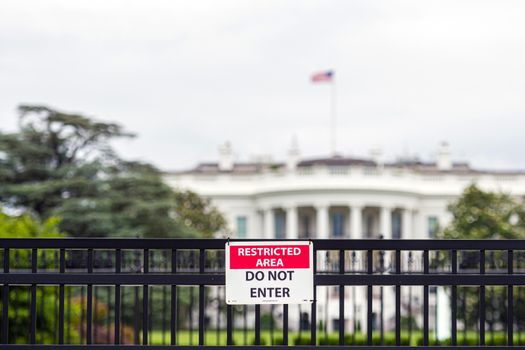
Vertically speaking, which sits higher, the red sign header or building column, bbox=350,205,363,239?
the red sign header

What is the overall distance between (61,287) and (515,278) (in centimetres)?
242

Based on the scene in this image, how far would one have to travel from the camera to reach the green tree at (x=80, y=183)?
42.1 metres

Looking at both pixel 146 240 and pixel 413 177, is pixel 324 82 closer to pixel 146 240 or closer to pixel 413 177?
pixel 413 177

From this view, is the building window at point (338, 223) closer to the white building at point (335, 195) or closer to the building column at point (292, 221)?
the white building at point (335, 195)

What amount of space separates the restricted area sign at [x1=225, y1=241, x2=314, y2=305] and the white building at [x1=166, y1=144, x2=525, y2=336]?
58704 millimetres

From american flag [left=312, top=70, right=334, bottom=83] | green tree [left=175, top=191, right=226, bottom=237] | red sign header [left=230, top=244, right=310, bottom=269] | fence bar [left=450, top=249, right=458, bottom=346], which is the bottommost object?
green tree [left=175, top=191, right=226, bottom=237]

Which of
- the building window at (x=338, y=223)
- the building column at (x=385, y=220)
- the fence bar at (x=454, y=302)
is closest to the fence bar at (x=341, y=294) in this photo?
the fence bar at (x=454, y=302)

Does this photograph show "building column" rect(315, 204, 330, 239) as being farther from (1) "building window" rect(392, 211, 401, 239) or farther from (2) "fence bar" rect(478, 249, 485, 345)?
(2) "fence bar" rect(478, 249, 485, 345)

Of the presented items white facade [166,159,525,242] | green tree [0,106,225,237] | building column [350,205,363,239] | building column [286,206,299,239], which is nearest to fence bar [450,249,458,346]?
green tree [0,106,225,237]

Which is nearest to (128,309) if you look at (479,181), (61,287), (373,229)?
(61,287)

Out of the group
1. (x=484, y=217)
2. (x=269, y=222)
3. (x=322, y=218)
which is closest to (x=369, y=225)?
(x=322, y=218)

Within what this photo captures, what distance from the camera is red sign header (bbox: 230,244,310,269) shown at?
577 centimetres

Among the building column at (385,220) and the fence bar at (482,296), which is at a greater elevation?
the fence bar at (482,296)

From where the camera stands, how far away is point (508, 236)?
44.7 m
